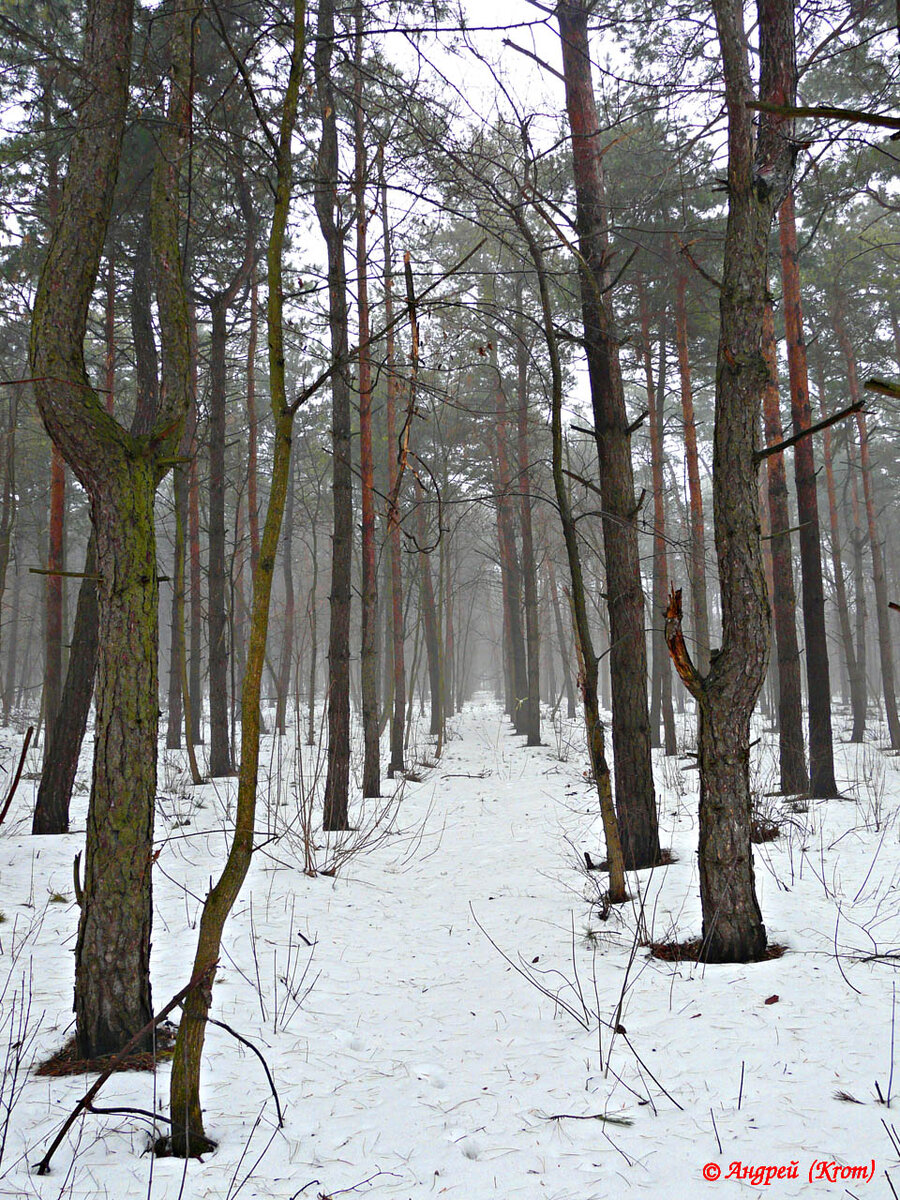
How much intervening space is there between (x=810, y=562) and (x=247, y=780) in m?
8.70

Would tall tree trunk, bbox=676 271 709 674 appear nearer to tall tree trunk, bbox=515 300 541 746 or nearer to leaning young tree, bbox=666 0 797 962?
tall tree trunk, bbox=515 300 541 746

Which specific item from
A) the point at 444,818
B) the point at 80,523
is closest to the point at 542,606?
the point at 80,523

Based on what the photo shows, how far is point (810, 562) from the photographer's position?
30.1 feet

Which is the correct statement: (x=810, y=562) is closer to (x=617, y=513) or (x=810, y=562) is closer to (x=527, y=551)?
(x=617, y=513)

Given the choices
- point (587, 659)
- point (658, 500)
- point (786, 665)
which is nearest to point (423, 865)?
point (587, 659)

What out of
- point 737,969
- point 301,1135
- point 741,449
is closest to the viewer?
point 301,1135

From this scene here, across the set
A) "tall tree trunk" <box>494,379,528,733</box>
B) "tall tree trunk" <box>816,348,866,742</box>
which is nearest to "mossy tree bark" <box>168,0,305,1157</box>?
"tall tree trunk" <box>816,348,866,742</box>

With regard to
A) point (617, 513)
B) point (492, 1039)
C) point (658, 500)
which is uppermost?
point (658, 500)

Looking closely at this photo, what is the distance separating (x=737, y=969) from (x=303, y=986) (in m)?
2.13

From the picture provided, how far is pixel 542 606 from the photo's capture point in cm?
2895

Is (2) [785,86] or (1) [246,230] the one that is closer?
(2) [785,86]

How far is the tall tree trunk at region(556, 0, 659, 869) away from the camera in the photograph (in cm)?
558

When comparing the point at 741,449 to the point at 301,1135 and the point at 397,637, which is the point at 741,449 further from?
the point at 397,637
